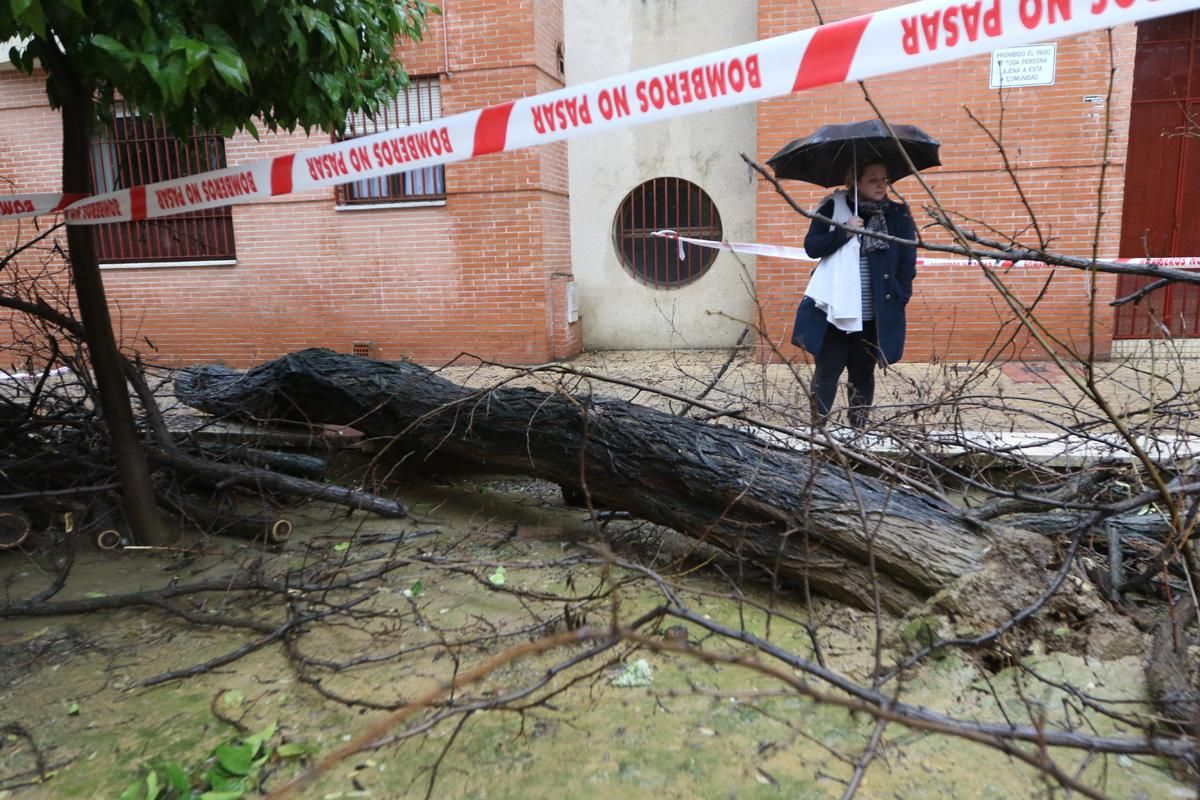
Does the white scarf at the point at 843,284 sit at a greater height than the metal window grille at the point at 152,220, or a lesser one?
lesser

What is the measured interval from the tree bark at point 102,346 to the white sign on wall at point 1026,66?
297 inches

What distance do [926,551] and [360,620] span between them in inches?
86.0

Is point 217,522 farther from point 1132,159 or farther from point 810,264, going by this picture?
point 1132,159

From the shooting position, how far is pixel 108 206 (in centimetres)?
342

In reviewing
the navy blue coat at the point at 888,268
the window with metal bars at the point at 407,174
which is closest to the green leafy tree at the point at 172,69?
the navy blue coat at the point at 888,268

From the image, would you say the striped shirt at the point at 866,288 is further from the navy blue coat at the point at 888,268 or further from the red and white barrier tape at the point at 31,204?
the red and white barrier tape at the point at 31,204

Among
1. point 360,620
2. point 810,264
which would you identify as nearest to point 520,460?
point 360,620

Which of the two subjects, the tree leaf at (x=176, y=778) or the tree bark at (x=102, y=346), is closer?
the tree leaf at (x=176, y=778)

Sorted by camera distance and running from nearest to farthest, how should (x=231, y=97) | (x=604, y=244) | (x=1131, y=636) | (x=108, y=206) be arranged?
1. (x=1131, y=636)
2. (x=231, y=97)
3. (x=108, y=206)
4. (x=604, y=244)

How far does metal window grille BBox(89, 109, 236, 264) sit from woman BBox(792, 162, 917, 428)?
24.8ft

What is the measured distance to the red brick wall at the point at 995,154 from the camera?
7.20 m

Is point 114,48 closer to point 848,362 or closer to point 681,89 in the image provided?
point 681,89

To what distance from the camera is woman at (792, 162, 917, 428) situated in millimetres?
4133

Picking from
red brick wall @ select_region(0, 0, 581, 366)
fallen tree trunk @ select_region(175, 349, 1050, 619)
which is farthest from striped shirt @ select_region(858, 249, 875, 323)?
red brick wall @ select_region(0, 0, 581, 366)
